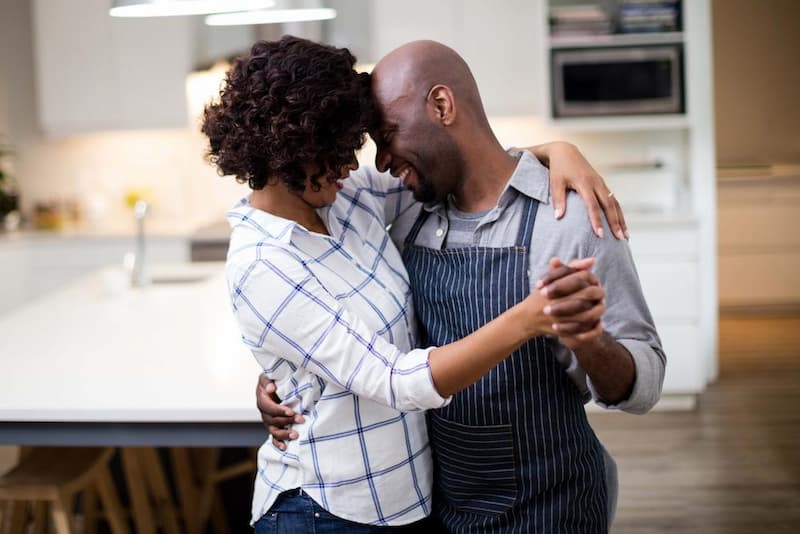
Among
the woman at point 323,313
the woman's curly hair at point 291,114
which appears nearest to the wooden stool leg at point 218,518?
the woman at point 323,313

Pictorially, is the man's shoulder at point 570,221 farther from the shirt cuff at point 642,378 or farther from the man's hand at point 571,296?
the man's hand at point 571,296

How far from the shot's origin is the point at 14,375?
2.90 m

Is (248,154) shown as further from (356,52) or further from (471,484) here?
(356,52)

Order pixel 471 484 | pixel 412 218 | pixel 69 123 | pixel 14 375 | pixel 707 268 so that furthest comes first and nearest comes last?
pixel 69 123, pixel 707 268, pixel 14 375, pixel 412 218, pixel 471 484

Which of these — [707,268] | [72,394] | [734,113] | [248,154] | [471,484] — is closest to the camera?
[248,154]

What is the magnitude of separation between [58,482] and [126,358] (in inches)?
15.7

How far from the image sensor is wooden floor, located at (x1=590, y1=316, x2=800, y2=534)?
4039mm

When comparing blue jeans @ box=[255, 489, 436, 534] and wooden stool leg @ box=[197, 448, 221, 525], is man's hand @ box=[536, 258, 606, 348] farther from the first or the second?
wooden stool leg @ box=[197, 448, 221, 525]

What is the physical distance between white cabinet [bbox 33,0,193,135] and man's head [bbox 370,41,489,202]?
4.30 metres

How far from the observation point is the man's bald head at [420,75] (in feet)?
6.00

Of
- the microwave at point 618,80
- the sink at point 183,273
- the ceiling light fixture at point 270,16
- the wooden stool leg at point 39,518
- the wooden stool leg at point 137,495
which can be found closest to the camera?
the ceiling light fixture at point 270,16

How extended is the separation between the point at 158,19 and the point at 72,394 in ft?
12.0

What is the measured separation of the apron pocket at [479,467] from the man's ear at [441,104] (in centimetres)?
54

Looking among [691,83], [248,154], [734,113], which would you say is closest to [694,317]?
[691,83]
